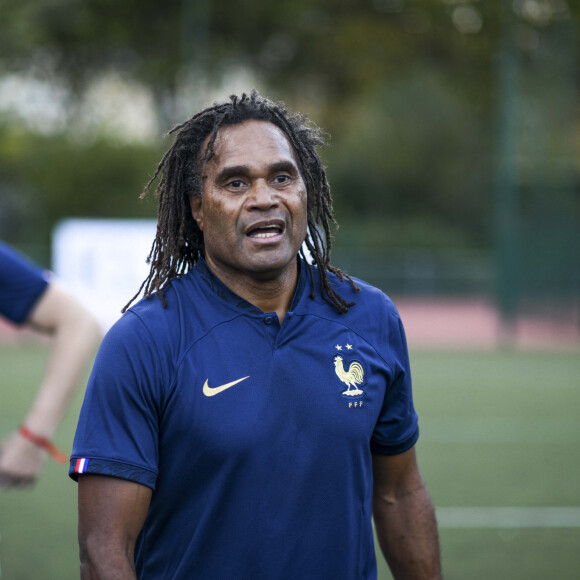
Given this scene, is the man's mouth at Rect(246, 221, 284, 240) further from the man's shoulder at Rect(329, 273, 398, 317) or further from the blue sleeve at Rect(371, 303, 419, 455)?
the blue sleeve at Rect(371, 303, 419, 455)

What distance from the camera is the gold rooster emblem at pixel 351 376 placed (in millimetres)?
2543

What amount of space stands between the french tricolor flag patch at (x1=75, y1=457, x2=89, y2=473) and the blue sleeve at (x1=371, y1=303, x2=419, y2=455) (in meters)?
0.84

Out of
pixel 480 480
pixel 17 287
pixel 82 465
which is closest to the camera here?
pixel 82 465

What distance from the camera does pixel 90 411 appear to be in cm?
238

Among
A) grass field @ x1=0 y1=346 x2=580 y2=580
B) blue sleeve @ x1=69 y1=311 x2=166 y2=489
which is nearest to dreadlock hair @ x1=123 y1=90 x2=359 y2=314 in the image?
blue sleeve @ x1=69 y1=311 x2=166 y2=489

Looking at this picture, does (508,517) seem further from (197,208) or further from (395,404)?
(197,208)

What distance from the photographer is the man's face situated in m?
2.62

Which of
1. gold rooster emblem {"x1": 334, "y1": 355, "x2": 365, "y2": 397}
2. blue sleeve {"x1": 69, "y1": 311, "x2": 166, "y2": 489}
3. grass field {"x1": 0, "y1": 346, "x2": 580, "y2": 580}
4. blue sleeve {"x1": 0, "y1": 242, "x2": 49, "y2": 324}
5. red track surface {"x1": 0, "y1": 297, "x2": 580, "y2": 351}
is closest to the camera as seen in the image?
blue sleeve {"x1": 69, "y1": 311, "x2": 166, "y2": 489}

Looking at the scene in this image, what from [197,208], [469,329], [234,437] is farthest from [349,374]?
[469,329]

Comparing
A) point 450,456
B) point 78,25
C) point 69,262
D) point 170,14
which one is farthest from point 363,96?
point 450,456

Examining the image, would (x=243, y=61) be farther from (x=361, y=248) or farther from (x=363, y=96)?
(x=361, y=248)

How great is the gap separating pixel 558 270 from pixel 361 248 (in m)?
8.35

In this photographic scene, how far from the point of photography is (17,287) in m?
3.49

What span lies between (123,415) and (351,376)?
608 millimetres
